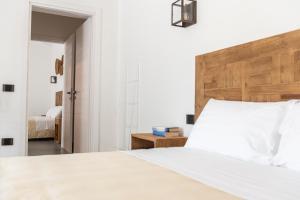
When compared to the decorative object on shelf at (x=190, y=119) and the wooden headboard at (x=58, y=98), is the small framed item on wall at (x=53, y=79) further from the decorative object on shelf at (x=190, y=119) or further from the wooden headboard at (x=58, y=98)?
the decorative object on shelf at (x=190, y=119)

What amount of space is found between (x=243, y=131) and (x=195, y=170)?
0.44 meters

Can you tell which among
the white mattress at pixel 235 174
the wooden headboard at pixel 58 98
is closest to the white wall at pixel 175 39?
the white mattress at pixel 235 174

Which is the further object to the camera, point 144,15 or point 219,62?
point 144,15

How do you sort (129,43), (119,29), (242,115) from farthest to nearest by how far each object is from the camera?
(119,29)
(129,43)
(242,115)

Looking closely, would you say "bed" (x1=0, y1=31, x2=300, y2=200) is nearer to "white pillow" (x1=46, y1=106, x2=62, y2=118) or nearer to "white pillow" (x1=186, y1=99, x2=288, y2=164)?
"white pillow" (x1=186, y1=99, x2=288, y2=164)

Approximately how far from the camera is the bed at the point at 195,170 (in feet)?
2.87

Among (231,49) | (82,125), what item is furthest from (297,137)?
(82,125)

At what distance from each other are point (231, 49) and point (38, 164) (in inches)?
59.2

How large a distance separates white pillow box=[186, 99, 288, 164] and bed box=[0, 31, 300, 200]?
0.06 meters

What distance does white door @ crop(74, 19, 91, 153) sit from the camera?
13.1 feet

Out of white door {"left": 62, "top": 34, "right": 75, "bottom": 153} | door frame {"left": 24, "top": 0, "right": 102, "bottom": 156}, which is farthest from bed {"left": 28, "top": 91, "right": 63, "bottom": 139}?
door frame {"left": 24, "top": 0, "right": 102, "bottom": 156}

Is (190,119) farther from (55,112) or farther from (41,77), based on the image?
(41,77)

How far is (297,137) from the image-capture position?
124 centimetres

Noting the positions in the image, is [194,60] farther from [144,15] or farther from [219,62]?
[144,15]
